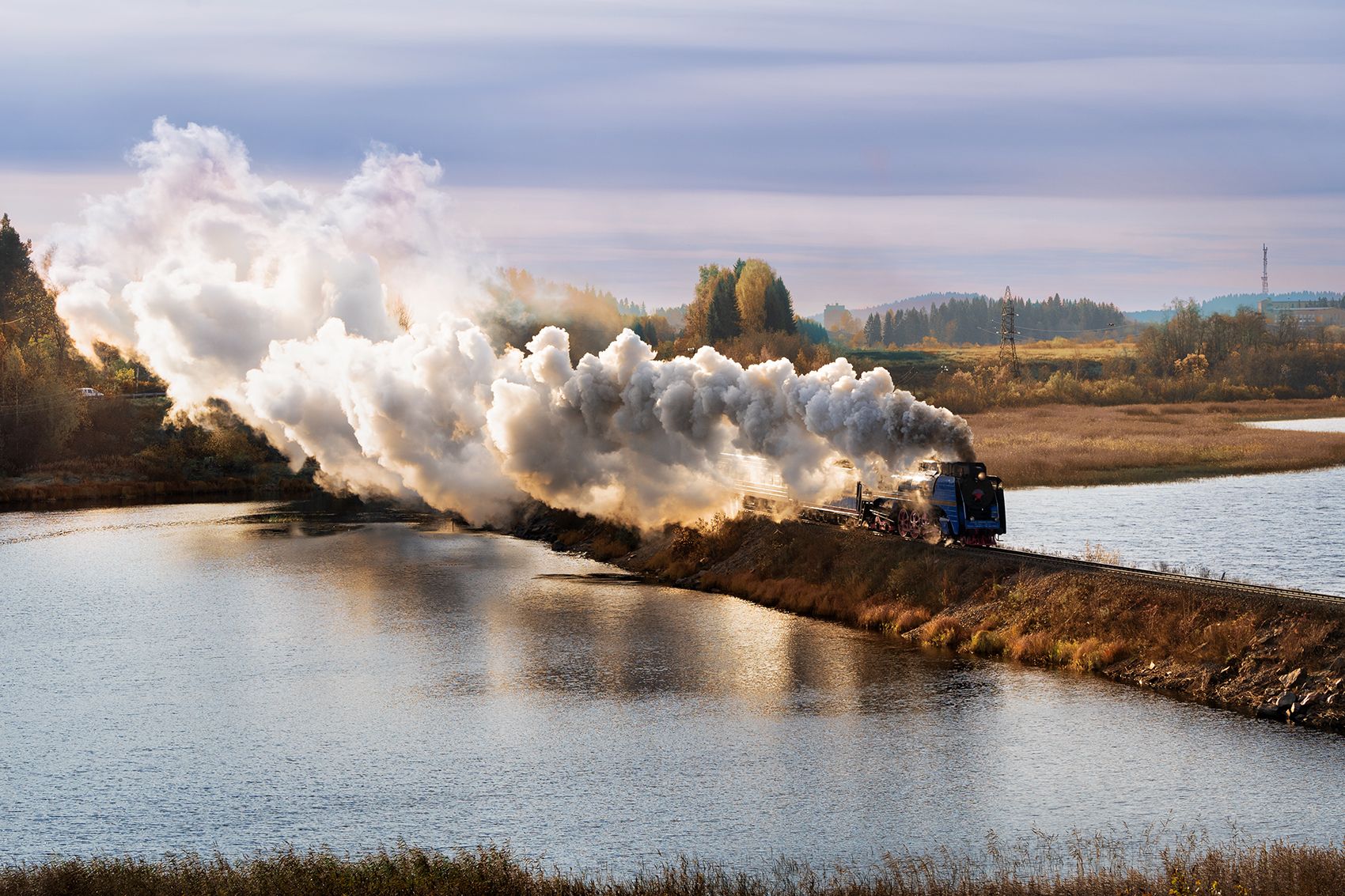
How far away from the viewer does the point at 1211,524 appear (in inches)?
3132

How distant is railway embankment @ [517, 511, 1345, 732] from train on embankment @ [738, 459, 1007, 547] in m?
1.07

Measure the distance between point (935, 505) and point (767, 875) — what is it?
32.4 metres

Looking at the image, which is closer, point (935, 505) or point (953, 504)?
point (953, 504)

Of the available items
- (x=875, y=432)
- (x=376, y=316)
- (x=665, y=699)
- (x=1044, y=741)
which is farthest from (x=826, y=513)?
(x=376, y=316)

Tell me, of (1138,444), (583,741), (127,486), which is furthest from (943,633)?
(127,486)

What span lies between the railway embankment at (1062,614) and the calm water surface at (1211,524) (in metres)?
10.4

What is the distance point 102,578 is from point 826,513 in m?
42.9

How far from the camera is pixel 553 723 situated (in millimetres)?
43844

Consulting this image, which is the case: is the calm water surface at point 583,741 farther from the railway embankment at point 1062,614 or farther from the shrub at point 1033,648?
the railway embankment at point 1062,614

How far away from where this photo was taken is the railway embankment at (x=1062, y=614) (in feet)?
138

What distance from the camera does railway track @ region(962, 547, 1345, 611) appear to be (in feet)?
149

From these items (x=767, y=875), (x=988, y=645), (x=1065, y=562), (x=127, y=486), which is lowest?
(x=767, y=875)

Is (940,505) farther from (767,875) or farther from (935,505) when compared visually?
(767,875)

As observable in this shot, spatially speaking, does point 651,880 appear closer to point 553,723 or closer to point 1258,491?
point 553,723
